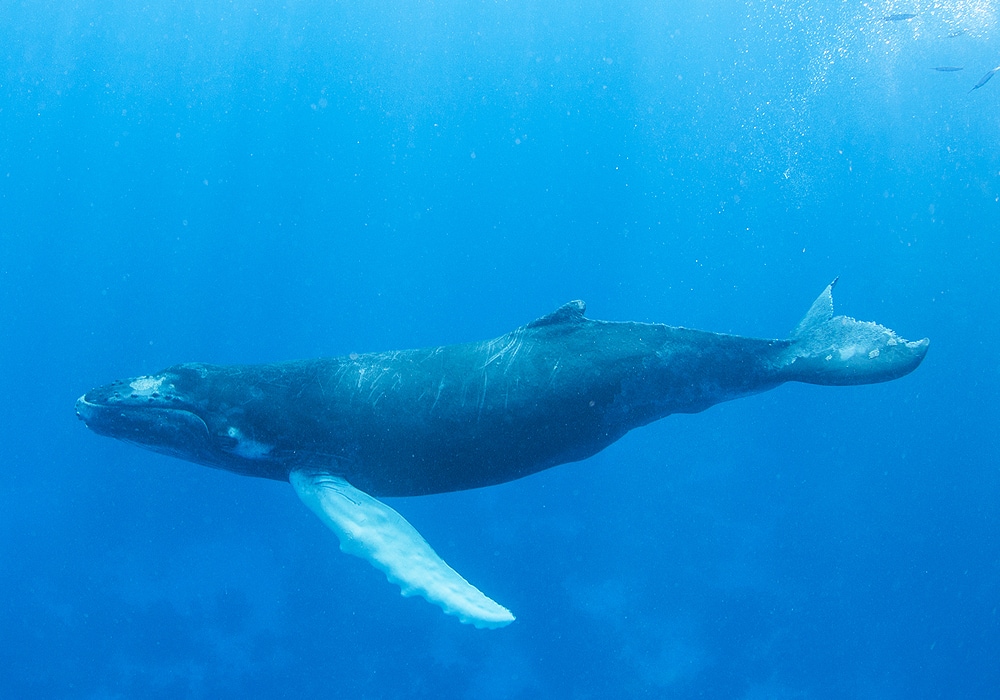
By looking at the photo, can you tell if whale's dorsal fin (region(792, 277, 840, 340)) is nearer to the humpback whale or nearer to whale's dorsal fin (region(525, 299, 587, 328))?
the humpback whale

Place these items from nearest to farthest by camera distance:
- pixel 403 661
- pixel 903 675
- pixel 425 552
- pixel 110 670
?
pixel 425 552 → pixel 403 661 → pixel 110 670 → pixel 903 675

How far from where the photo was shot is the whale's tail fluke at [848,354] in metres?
7.28

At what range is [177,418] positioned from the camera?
6.67 meters

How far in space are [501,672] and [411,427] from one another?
15.2 m

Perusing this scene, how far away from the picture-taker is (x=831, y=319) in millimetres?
7938

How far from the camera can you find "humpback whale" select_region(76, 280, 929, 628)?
672 cm

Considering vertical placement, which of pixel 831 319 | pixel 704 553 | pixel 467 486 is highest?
pixel 704 553

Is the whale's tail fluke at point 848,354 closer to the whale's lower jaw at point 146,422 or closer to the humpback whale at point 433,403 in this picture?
the humpback whale at point 433,403

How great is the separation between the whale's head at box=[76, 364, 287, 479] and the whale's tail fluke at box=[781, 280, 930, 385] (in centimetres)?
630

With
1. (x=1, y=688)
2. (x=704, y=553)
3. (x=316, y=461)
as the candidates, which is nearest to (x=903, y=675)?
(x=704, y=553)

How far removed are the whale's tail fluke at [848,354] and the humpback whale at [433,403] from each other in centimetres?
2

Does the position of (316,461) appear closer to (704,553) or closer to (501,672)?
(501,672)

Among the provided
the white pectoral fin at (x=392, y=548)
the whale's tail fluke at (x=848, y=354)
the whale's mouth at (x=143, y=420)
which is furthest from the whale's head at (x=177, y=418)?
the whale's tail fluke at (x=848, y=354)

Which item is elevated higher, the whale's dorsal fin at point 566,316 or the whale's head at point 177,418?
the whale's dorsal fin at point 566,316
